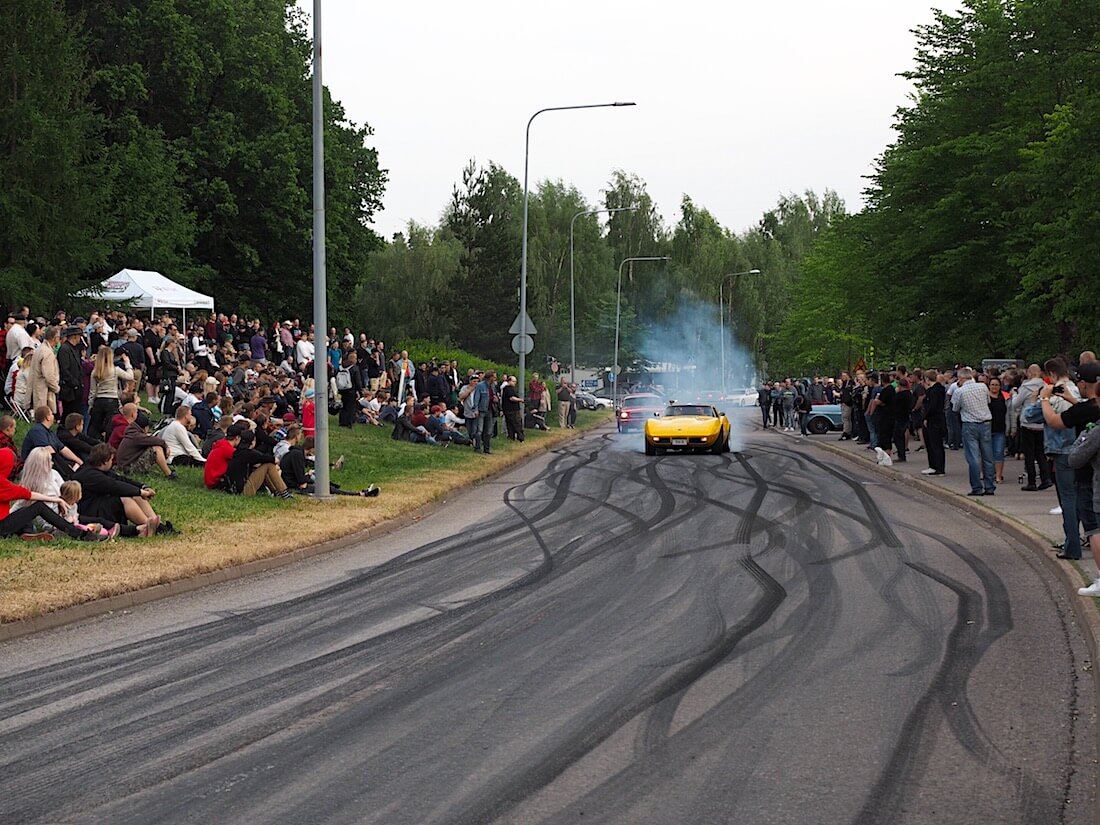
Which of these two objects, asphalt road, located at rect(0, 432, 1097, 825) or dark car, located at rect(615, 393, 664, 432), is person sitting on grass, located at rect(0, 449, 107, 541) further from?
dark car, located at rect(615, 393, 664, 432)

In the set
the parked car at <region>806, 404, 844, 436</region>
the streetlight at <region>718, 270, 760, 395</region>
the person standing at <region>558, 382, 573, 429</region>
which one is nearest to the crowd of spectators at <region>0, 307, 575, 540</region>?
the person standing at <region>558, 382, 573, 429</region>

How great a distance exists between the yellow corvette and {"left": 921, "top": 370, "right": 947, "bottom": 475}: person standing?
346 inches

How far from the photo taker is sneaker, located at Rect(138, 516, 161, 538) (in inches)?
622

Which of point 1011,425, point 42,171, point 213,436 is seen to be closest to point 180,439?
point 213,436

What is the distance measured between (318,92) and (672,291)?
8294cm

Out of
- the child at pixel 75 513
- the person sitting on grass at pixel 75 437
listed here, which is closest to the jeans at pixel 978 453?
the child at pixel 75 513

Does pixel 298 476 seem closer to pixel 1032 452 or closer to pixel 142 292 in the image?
pixel 1032 452

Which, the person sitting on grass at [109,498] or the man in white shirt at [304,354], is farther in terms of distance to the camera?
the man in white shirt at [304,354]

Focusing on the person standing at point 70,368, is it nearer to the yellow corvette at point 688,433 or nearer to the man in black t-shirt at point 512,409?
the yellow corvette at point 688,433

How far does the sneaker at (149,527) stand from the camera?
15.8 metres

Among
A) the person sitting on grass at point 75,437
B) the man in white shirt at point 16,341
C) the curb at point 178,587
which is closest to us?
the curb at point 178,587

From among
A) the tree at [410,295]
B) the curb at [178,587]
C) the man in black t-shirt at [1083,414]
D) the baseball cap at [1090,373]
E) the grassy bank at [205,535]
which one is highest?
the tree at [410,295]

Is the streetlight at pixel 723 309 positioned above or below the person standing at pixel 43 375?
above

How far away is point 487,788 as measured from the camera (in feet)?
21.6
